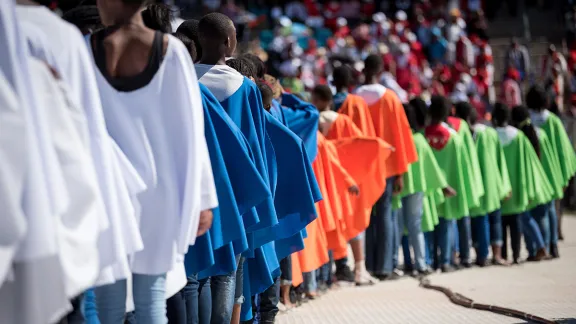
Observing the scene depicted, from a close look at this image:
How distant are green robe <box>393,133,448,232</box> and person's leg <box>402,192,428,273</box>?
9cm

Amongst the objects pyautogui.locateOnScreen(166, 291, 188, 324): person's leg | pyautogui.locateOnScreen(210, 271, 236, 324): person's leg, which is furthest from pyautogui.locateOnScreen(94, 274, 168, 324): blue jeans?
pyautogui.locateOnScreen(210, 271, 236, 324): person's leg

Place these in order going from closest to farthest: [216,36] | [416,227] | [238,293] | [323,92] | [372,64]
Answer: [216,36]
[238,293]
[323,92]
[372,64]
[416,227]

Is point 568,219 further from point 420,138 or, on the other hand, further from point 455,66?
point 455,66

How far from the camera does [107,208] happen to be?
3479 mm

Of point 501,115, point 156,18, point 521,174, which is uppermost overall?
point 156,18

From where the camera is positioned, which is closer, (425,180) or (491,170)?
(425,180)

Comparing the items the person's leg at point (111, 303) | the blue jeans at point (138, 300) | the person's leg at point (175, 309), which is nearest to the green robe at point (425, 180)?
the person's leg at point (175, 309)

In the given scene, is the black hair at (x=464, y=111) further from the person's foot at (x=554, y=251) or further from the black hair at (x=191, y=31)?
the black hair at (x=191, y=31)

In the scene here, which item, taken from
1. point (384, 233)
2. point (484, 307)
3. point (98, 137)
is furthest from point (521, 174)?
point (98, 137)

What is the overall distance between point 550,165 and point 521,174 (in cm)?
75

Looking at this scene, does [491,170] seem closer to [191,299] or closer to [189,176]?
[191,299]

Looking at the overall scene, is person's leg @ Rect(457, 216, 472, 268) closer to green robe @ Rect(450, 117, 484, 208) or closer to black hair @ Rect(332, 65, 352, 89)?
green robe @ Rect(450, 117, 484, 208)

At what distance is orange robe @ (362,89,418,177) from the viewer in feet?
31.4

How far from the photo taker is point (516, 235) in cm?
1087
